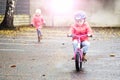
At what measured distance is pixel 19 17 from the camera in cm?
3309

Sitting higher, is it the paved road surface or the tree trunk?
the tree trunk

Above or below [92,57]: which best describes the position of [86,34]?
above

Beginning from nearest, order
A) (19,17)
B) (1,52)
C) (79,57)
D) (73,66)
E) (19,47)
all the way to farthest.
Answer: (79,57) < (73,66) < (1,52) < (19,47) < (19,17)

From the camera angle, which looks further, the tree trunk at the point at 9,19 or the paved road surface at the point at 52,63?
the tree trunk at the point at 9,19

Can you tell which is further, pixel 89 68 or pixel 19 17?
pixel 19 17

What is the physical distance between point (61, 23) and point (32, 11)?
8.55ft

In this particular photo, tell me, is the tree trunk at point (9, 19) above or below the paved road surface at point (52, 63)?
above

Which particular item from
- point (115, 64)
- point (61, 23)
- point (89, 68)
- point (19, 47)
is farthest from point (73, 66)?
point (61, 23)

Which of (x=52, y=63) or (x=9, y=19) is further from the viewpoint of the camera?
(x=9, y=19)

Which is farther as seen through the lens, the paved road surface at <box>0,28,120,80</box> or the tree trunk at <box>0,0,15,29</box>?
the tree trunk at <box>0,0,15,29</box>

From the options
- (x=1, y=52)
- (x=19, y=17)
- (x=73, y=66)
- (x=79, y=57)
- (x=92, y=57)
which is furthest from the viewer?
(x=19, y=17)

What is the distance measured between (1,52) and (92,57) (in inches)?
143

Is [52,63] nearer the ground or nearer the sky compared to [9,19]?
nearer the ground

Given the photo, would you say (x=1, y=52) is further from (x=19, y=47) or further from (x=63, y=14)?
(x=63, y=14)
